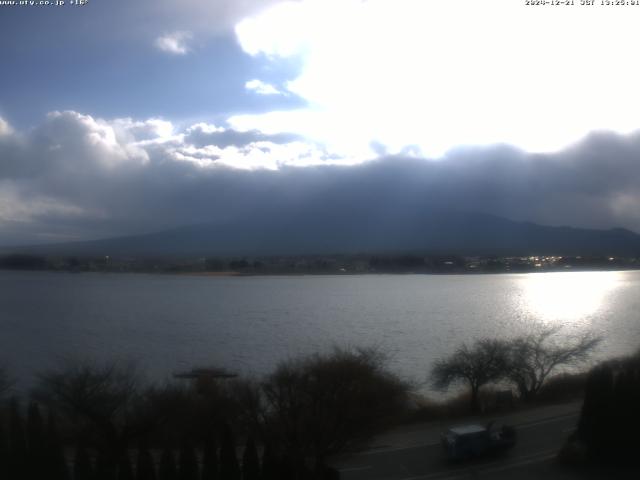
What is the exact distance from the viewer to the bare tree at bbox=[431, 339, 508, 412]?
44.7 feet

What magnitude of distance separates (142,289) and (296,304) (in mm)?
13913

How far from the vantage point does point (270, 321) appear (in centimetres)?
2364

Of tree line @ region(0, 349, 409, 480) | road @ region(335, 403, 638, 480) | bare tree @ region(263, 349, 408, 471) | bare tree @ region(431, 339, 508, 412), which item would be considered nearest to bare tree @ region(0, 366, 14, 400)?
tree line @ region(0, 349, 409, 480)

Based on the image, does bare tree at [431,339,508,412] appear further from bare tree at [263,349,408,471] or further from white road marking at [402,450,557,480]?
white road marking at [402,450,557,480]

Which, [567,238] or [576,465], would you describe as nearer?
[576,465]

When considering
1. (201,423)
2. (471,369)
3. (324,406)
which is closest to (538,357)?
(471,369)

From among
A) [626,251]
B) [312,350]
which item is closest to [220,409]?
[312,350]

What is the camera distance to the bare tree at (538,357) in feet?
45.3

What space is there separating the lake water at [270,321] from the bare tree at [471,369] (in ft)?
3.24

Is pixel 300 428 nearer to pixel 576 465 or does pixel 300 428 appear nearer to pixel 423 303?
pixel 576 465

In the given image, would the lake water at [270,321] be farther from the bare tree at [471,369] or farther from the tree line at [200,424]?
→ the tree line at [200,424]

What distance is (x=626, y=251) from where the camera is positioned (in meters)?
48.5

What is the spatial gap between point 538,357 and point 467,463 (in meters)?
7.03

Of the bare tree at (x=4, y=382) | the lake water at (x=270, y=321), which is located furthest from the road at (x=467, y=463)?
the bare tree at (x=4, y=382)
